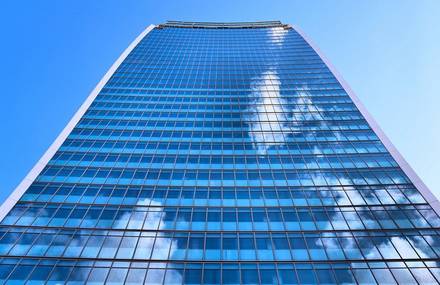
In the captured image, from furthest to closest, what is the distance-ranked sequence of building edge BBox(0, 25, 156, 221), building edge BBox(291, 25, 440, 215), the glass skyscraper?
building edge BBox(291, 25, 440, 215) → building edge BBox(0, 25, 156, 221) → the glass skyscraper

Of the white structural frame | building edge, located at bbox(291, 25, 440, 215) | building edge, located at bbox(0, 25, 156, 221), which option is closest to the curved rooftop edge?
the white structural frame

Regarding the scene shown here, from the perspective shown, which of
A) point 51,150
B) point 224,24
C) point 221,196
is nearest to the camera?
point 221,196

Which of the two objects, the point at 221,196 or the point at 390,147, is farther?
the point at 390,147

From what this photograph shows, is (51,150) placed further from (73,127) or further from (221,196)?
(221,196)

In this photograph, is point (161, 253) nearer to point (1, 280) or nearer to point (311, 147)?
point (1, 280)

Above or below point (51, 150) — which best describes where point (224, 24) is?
below

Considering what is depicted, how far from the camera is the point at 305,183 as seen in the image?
37.1m

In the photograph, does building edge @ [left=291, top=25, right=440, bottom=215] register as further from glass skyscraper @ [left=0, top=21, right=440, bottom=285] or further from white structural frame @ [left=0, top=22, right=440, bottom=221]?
glass skyscraper @ [left=0, top=21, right=440, bottom=285]

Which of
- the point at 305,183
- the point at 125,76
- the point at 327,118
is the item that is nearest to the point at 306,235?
the point at 305,183

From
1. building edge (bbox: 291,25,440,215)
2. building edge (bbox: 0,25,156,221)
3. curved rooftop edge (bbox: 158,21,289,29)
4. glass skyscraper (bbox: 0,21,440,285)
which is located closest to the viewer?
glass skyscraper (bbox: 0,21,440,285)

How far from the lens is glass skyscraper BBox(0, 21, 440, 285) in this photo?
88.8ft

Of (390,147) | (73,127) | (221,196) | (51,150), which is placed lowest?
(221,196)

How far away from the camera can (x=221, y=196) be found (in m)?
Result: 35.9

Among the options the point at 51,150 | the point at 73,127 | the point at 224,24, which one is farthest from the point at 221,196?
the point at 224,24
